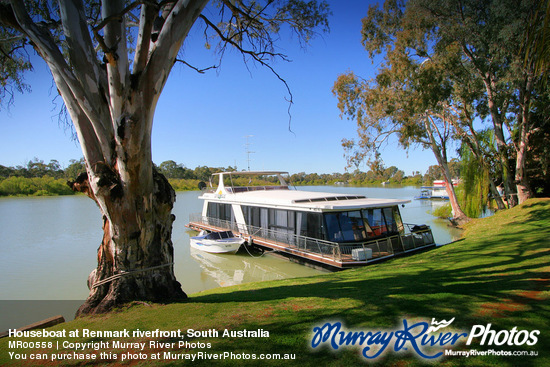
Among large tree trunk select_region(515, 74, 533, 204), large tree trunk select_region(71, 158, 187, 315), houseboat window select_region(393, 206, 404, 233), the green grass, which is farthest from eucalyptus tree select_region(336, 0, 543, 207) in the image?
large tree trunk select_region(71, 158, 187, 315)

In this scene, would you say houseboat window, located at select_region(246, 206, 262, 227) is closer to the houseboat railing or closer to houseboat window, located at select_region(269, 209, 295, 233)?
houseboat window, located at select_region(269, 209, 295, 233)

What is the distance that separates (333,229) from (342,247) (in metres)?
0.75

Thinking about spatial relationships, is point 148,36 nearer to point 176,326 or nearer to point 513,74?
point 176,326

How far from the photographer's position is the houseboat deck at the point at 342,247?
10188mm

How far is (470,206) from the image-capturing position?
20.5 metres

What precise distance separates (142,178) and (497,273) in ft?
20.1

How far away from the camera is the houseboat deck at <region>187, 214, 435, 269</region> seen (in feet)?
33.4

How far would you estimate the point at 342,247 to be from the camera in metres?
10.8

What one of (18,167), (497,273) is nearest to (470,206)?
(497,273)

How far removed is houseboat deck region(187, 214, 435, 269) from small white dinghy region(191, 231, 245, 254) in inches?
26.2

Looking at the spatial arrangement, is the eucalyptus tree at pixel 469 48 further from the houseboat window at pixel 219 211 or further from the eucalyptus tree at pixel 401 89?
the houseboat window at pixel 219 211

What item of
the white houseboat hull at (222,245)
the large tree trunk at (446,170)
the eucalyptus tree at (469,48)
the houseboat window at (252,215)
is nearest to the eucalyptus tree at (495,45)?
the eucalyptus tree at (469,48)

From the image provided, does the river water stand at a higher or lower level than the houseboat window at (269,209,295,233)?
lower

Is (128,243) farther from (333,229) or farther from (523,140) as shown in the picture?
(523,140)
